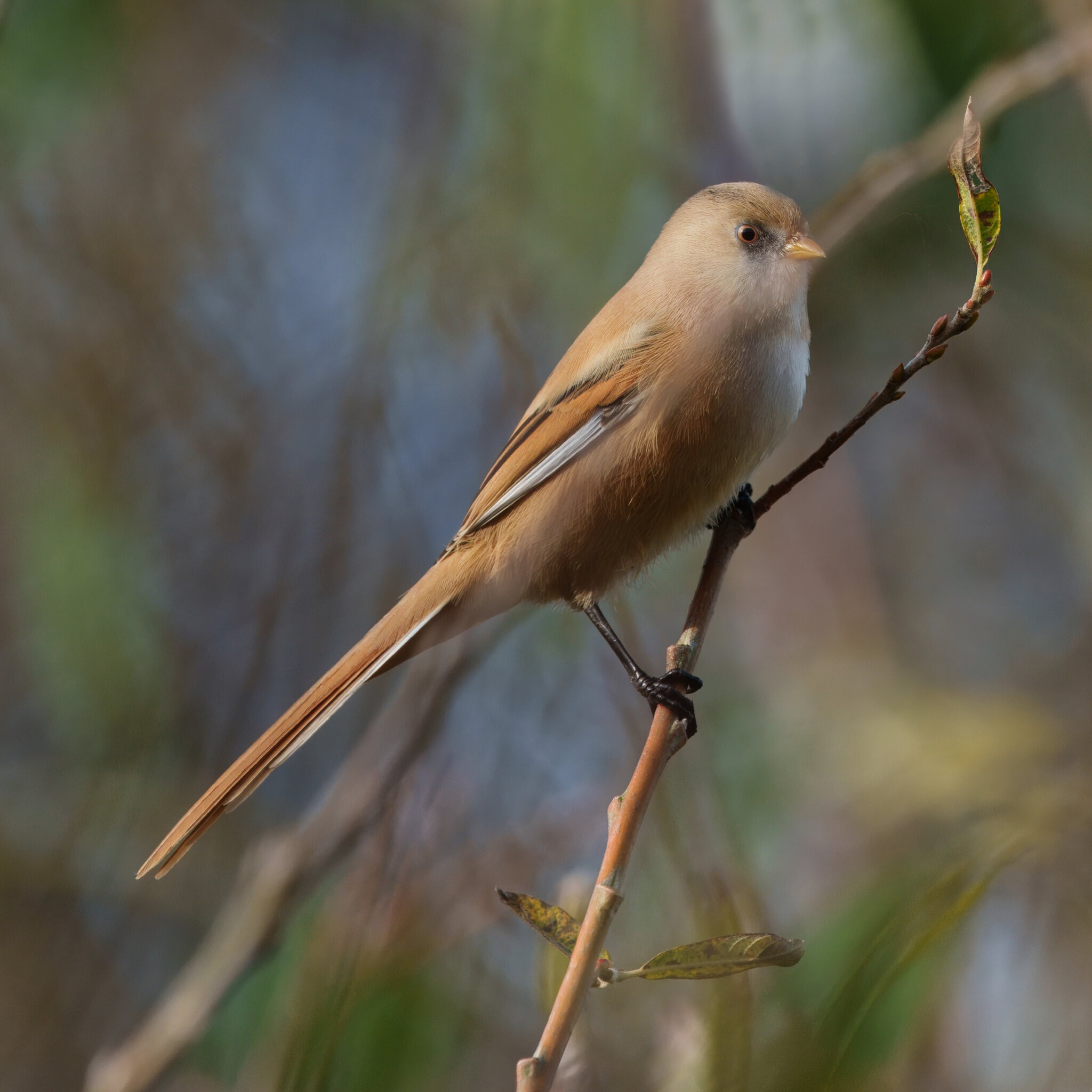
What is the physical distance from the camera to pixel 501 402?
309 cm

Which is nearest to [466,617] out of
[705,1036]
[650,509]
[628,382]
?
[650,509]

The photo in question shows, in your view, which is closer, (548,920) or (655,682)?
(548,920)

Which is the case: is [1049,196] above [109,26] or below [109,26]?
below

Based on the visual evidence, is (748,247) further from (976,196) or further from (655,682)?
(976,196)

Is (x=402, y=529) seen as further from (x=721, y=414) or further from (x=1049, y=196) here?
(x=1049, y=196)

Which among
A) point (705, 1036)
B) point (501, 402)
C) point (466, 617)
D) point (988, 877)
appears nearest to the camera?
point (705, 1036)

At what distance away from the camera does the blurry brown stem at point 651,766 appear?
3.68 ft

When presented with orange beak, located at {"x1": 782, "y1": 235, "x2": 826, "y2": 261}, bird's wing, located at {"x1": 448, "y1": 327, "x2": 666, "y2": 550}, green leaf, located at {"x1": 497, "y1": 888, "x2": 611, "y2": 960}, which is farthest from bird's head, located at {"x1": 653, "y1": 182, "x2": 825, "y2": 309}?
green leaf, located at {"x1": 497, "y1": 888, "x2": 611, "y2": 960}

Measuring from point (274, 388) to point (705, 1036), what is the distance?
8.76ft

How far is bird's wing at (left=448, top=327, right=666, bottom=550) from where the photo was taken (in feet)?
8.38

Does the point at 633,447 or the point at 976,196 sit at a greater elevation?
the point at 633,447

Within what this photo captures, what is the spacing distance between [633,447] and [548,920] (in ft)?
4.47

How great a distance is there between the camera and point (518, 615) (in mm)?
2639

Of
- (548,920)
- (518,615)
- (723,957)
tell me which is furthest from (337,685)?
(723,957)
